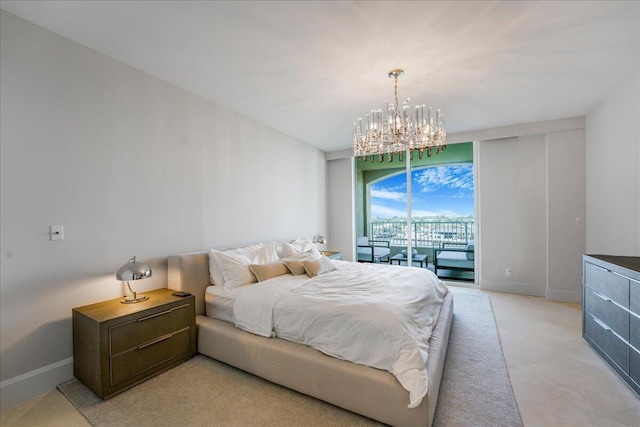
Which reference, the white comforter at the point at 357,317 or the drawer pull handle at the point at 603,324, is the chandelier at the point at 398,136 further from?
the drawer pull handle at the point at 603,324

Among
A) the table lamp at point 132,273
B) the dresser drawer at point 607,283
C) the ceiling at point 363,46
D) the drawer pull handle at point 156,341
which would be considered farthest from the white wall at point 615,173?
the table lamp at point 132,273

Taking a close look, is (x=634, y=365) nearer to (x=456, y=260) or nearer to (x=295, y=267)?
(x=295, y=267)

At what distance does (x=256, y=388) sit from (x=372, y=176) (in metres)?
5.08

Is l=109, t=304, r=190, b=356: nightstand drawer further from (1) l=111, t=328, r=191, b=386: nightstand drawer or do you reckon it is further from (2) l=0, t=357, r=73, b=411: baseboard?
(2) l=0, t=357, r=73, b=411: baseboard

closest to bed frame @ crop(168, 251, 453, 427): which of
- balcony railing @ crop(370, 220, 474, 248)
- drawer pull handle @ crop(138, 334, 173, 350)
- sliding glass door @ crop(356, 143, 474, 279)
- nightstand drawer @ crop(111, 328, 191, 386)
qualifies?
nightstand drawer @ crop(111, 328, 191, 386)

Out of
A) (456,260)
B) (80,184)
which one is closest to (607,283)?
(456,260)

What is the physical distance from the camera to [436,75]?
2.78 metres

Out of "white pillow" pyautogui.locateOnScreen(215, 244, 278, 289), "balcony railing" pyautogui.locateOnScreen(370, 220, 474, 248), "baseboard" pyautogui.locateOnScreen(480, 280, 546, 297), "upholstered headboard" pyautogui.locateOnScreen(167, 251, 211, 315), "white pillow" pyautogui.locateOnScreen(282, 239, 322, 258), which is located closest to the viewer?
"upholstered headboard" pyautogui.locateOnScreen(167, 251, 211, 315)

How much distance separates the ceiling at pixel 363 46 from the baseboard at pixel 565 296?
2772 mm

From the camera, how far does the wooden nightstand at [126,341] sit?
77.9 inches

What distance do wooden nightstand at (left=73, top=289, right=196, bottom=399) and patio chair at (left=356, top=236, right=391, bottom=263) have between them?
4225mm

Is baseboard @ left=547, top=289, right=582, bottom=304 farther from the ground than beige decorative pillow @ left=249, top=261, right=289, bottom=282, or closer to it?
closer to it

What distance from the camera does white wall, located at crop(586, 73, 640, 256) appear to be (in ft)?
9.24

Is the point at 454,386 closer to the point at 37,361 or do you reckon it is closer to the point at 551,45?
the point at 551,45
